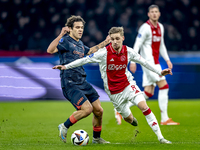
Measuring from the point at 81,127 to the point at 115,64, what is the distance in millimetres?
2123

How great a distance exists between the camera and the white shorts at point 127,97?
14.5 feet

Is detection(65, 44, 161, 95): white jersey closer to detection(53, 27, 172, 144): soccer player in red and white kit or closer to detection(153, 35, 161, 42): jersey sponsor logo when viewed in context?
detection(53, 27, 172, 144): soccer player in red and white kit

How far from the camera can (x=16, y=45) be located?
13.2m

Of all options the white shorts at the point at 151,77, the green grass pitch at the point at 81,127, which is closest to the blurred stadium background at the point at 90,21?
the green grass pitch at the point at 81,127

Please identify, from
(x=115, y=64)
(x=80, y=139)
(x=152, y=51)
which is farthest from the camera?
(x=152, y=51)

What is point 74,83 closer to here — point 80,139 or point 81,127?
point 80,139

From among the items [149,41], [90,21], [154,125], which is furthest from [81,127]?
[90,21]

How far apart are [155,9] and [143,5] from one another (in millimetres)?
7815

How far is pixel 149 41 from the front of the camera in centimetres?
650

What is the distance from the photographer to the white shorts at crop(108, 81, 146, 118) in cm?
442

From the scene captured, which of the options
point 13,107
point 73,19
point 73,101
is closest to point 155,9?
point 73,19

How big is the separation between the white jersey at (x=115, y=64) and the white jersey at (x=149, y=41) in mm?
1885

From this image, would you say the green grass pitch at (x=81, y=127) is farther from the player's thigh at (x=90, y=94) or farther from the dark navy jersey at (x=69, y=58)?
the dark navy jersey at (x=69, y=58)

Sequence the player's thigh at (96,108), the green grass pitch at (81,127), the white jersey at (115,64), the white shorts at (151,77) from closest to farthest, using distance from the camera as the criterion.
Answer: the green grass pitch at (81,127) < the white jersey at (115,64) < the player's thigh at (96,108) < the white shorts at (151,77)
